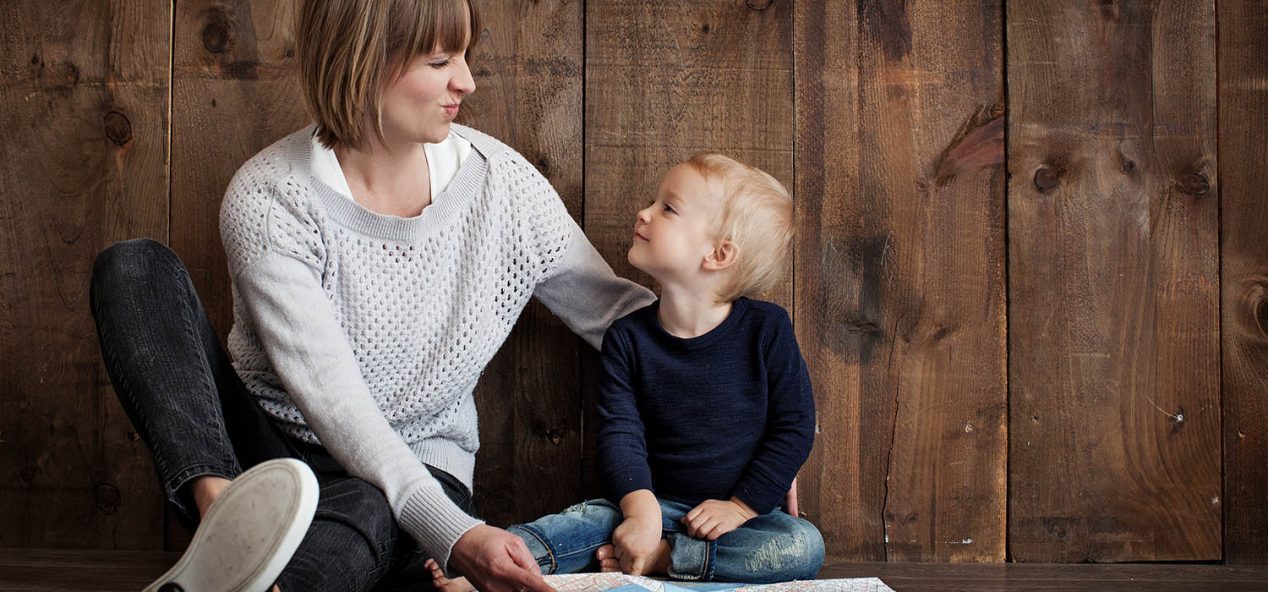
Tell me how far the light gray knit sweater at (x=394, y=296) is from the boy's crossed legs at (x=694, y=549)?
0.17m

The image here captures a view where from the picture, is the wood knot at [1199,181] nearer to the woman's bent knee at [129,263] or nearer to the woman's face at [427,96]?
the woman's face at [427,96]

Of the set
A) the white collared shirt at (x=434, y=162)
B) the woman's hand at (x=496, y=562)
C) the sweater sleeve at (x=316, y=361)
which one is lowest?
the woman's hand at (x=496, y=562)

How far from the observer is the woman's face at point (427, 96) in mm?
1155

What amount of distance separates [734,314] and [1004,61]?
54 centimetres

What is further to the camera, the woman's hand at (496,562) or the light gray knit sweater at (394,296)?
the light gray knit sweater at (394,296)

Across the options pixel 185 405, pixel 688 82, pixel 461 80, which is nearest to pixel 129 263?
pixel 185 405

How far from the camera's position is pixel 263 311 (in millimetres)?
1134

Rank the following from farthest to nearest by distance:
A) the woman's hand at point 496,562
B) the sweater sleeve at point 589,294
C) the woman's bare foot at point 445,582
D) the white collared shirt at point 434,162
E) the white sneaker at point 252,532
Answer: the sweater sleeve at point 589,294
the white collared shirt at point 434,162
the woman's bare foot at point 445,582
the woman's hand at point 496,562
the white sneaker at point 252,532

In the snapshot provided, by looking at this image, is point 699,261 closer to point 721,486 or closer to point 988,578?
point 721,486

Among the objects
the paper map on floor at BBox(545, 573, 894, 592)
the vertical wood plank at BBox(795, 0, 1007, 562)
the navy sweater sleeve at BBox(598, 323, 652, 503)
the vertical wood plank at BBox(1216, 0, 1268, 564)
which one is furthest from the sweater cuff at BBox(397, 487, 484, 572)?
the vertical wood plank at BBox(1216, 0, 1268, 564)

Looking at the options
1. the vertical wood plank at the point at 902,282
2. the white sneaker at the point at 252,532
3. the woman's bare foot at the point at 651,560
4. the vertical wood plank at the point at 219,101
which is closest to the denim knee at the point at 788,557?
the woman's bare foot at the point at 651,560

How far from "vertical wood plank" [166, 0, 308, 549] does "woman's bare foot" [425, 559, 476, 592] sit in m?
0.54

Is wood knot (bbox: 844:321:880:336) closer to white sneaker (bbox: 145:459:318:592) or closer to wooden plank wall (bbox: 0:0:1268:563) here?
wooden plank wall (bbox: 0:0:1268:563)

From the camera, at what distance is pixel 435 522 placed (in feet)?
3.28
